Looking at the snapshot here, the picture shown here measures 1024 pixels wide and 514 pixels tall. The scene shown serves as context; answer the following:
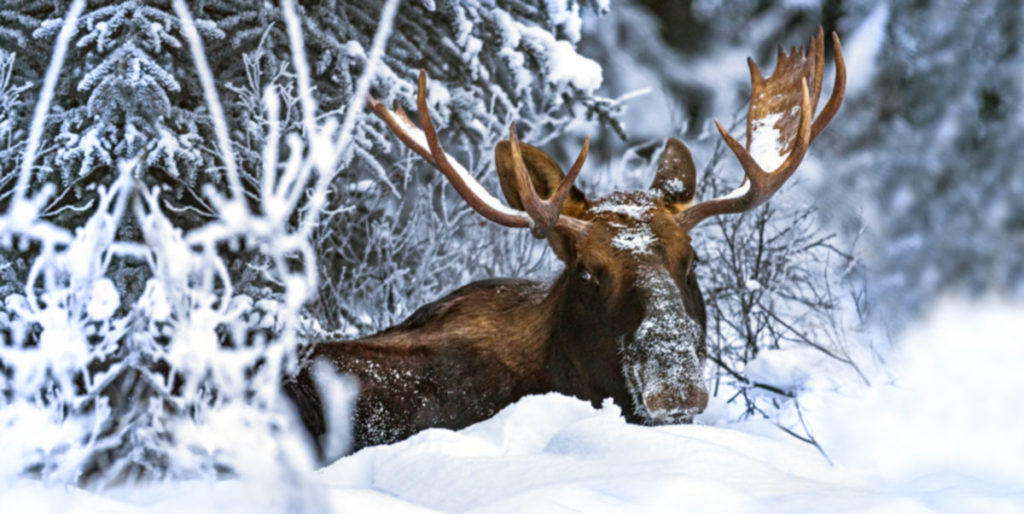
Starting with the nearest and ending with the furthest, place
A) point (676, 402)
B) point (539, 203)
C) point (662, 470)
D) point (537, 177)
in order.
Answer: point (662, 470) < point (676, 402) < point (539, 203) < point (537, 177)

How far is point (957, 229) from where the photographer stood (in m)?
8.87

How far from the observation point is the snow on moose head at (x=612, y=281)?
4.11 m

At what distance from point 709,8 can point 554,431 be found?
28.8 ft

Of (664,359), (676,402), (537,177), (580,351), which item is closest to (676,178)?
(537,177)

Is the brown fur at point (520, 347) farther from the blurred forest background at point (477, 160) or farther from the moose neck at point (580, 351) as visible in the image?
the blurred forest background at point (477, 160)

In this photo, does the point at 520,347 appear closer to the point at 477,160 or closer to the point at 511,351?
the point at 511,351

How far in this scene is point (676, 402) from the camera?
3.91m

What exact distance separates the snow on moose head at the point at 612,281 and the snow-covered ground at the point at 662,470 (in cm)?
45

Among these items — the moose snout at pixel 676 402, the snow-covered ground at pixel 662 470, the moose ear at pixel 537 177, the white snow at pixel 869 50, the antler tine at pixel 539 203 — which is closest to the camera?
the snow-covered ground at pixel 662 470

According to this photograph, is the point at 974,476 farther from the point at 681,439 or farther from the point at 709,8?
the point at 709,8

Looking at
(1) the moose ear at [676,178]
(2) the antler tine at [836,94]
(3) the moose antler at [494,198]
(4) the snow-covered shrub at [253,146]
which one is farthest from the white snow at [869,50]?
(3) the moose antler at [494,198]

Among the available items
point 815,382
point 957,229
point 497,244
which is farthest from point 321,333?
point 957,229

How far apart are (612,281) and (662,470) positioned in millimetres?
1741

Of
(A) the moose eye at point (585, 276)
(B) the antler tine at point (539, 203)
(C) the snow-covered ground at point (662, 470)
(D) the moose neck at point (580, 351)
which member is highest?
(B) the antler tine at point (539, 203)
